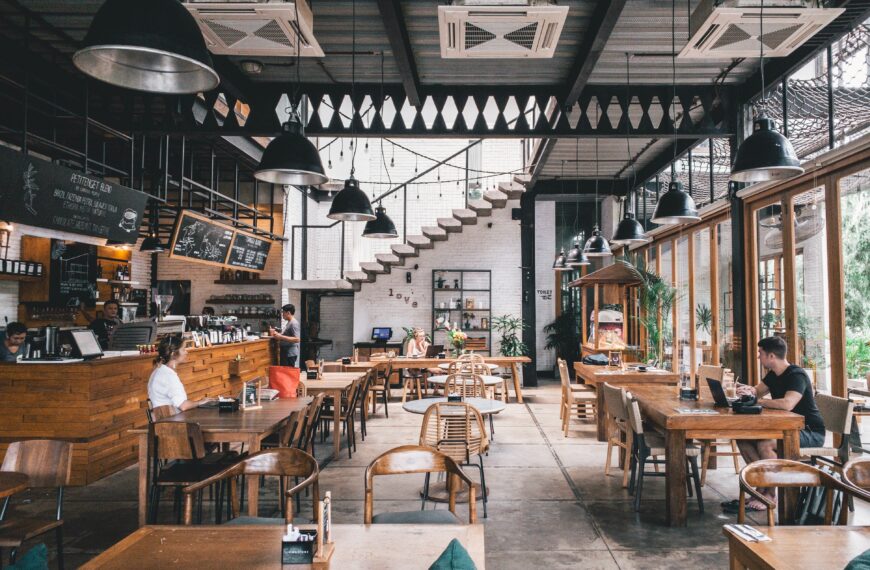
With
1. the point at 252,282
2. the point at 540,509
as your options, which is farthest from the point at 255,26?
the point at 252,282

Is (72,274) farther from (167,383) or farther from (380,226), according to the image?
(167,383)

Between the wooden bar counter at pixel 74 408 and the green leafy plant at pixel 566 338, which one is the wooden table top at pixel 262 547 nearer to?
the wooden bar counter at pixel 74 408

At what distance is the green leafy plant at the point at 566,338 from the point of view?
43.8 ft

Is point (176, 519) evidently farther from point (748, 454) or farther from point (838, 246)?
point (838, 246)

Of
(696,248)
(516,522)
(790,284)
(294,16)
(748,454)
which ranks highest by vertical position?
(294,16)

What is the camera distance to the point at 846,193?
5.44 metres

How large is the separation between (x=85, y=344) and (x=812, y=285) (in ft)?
23.9

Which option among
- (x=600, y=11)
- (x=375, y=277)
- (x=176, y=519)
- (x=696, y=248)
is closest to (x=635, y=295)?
(x=696, y=248)

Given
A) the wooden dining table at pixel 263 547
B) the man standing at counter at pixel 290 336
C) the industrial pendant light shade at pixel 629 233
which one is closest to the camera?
the wooden dining table at pixel 263 547

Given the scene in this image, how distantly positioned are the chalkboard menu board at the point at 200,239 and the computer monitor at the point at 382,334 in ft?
12.1

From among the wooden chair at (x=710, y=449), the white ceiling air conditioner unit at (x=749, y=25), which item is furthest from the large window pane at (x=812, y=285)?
the white ceiling air conditioner unit at (x=749, y=25)

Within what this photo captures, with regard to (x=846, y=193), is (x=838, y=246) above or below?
below

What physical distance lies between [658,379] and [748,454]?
250 centimetres

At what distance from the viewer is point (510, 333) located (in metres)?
12.4
